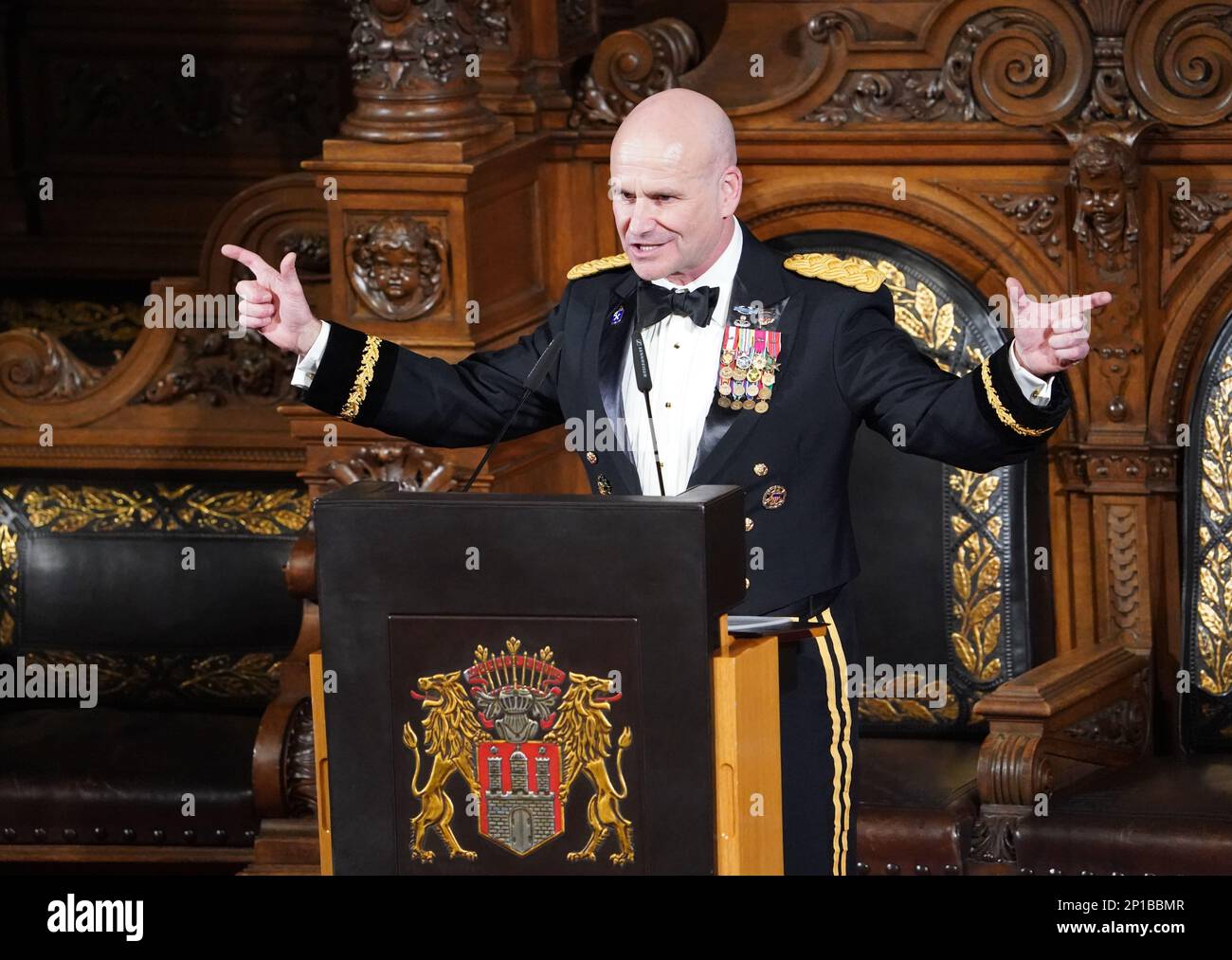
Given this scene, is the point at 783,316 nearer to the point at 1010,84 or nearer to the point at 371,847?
the point at 371,847

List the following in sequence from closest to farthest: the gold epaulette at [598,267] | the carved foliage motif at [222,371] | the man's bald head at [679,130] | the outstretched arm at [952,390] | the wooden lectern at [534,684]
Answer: the wooden lectern at [534,684]
the outstretched arm at [952,390]
the man's bald head at [679,130]
the gold epaulette at [598,267]
the carved foliage motif at [222,371]

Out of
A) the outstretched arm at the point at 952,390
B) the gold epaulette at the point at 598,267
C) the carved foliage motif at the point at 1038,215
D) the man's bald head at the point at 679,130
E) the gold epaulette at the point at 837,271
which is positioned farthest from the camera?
the carved foliage motif at the point at 1038,215

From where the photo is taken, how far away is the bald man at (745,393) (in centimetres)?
324

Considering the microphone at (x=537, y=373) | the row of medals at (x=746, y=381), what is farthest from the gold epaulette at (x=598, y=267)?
the row of medals at (x=746, y=381)

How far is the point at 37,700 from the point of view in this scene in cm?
557

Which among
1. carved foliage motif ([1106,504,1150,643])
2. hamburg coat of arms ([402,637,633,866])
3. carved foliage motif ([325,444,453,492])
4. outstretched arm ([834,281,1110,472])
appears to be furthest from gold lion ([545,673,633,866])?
carved foliage motif ([1106,504,1150,643])

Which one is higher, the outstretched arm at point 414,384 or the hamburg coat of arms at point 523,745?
the outstretched arm at point 414,384

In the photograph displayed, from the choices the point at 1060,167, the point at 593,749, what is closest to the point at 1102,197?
the point at 1060,167

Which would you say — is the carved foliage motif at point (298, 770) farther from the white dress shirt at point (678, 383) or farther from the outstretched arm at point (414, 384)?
the white dress shirt at point (678, 383)

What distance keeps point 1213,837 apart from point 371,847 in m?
2.26

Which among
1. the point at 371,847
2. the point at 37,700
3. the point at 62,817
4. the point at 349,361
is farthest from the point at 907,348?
the point at 37,700

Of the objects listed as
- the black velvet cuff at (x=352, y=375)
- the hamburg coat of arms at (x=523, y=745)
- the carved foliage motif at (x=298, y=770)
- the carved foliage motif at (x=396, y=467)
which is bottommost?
the carved foliage motif at (x=298, y=770)

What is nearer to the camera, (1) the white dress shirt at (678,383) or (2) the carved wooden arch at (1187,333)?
(1) the white dress shirt at (678,383)

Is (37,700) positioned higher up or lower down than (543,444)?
lower down
